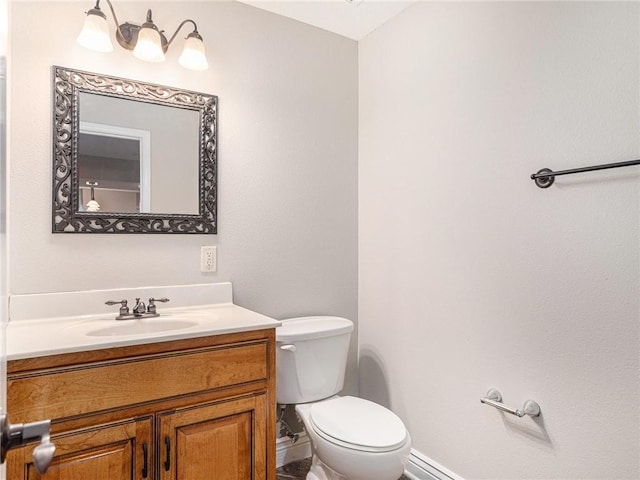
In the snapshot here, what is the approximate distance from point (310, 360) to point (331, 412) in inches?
9.1

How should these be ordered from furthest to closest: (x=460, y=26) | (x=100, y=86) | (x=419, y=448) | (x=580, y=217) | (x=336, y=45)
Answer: (x=336, y=45), (x=419, y=448), (x=460, y=26), (x=100, y=86), (x=580, y=217)

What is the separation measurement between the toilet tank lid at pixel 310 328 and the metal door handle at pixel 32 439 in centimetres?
110

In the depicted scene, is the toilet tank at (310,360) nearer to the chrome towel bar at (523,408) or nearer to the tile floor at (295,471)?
the tile floor at (295,471)

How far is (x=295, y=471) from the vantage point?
1974 millimetres

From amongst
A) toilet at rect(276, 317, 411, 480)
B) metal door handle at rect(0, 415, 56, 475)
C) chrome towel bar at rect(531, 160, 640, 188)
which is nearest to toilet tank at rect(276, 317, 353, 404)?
toilet at rect(276, 317, 411, 480)

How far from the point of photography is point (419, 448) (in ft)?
6.36

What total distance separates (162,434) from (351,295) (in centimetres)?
127

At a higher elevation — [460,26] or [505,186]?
[460,26]

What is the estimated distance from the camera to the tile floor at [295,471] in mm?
1919

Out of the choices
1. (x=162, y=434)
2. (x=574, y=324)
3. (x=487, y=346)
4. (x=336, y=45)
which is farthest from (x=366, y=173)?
(x=162, y=434)

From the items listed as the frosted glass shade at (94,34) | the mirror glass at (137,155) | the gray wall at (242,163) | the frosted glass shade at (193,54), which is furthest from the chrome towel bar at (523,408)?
the frosted glass shade at (94,34)

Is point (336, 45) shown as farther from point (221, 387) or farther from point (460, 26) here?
point (221, 387)

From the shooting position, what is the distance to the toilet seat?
145 centimetres

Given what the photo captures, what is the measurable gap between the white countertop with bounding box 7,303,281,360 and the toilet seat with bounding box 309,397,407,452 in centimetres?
47
